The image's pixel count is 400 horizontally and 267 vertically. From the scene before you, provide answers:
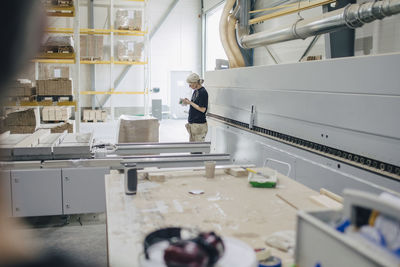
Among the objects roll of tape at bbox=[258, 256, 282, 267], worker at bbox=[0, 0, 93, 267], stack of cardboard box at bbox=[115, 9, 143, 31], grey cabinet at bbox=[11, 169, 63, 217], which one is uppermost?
stack of cardboard box at bbox=[115, 9, 143, 31]

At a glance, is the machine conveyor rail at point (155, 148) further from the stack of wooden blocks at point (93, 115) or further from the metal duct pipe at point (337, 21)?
the stack of wooden blocks at point (93, 115)

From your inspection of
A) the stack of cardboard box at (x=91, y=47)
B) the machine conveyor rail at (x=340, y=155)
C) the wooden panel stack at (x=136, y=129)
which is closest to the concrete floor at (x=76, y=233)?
the wooden panel stack at (x=136, y=129)

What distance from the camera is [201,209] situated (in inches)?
78.5

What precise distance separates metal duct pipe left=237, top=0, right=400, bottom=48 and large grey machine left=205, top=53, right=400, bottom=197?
70 centimetres

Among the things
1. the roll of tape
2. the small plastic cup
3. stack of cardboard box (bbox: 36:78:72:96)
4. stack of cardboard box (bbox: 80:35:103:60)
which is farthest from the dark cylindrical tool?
stack of cardboard box (bbox: 80:35:103:60)

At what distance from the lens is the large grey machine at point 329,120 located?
2.35 m

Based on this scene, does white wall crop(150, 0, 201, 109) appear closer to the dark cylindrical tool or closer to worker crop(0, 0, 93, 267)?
the dark cylindrical tool

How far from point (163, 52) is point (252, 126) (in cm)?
831

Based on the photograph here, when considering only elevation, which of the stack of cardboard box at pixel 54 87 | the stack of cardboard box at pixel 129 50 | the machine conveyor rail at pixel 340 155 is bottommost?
the machine conveyor rail at pixel 340 155

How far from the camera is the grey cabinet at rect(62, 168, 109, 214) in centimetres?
376

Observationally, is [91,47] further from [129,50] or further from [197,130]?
[197,130]

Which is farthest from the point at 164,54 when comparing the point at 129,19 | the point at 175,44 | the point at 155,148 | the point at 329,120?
the point at 329,120

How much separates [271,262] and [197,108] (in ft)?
14.0

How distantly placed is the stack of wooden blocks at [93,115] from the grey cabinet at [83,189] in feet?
23.1
